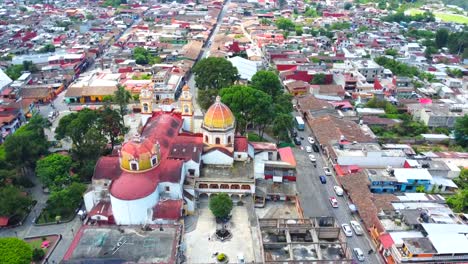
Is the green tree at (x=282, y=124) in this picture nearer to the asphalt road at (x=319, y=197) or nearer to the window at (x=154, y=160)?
the asphalt road at (x=319, y=197)

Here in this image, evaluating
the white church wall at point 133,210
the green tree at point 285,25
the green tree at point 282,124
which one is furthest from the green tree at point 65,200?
the green tree at point 285,25

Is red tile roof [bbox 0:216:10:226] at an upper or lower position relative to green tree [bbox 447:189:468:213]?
lower

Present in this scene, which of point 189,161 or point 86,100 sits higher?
point 189,161

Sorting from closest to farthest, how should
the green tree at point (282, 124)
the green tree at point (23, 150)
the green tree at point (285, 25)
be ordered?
the green tree at point (23, 150) < the green tree at point (282, 124) < the green tree at point (285, 25)

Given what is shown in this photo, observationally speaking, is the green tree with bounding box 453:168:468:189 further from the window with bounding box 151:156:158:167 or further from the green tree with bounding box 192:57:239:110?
the green tree with bounding box 192:57:239:110

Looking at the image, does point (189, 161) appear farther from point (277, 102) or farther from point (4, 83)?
point (4, 83)

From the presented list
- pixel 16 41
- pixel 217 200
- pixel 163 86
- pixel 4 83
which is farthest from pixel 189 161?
pixel 16 41

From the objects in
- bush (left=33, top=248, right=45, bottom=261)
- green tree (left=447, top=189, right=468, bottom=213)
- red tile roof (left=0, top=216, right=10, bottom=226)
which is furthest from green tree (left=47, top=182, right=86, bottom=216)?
green tree (left=447, top=189, right=468, bottom=213)
